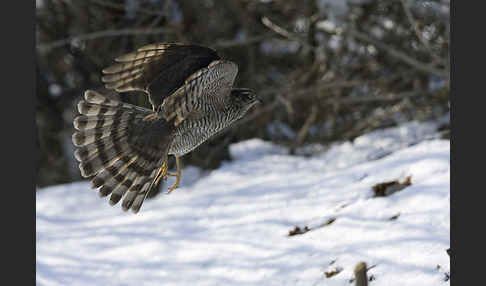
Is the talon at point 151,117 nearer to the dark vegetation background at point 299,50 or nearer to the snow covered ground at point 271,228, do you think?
the snow covered ground at point 271,228

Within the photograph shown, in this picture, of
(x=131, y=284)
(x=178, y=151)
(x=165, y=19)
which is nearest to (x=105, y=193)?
(x=178, y=151)

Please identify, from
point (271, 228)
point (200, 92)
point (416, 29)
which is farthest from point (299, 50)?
point (200, 92)

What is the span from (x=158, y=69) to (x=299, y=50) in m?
3.87

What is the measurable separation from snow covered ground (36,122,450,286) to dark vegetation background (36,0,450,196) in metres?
0.58

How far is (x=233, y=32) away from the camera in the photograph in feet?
20.9

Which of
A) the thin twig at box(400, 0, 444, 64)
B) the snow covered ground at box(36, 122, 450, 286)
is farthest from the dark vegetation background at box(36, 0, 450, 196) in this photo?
the snow covered ground at box(36, 122, 450, 286)

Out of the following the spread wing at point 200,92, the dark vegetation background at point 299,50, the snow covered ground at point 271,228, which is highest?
the spread wing at point 200,92

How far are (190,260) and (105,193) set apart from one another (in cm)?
120

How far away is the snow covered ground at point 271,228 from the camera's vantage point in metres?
3.34

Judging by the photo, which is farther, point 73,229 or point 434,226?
point 73,229

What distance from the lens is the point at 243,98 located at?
300cm

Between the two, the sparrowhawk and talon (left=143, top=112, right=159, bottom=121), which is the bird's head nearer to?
the sparrowhawk

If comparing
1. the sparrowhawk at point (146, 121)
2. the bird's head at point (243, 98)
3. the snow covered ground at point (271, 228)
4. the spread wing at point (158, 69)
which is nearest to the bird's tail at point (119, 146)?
the sparrowhawk at point (146, 121)

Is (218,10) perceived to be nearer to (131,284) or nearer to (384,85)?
(384,85)
